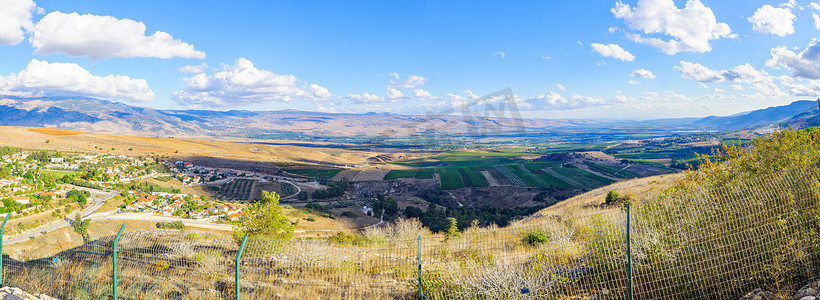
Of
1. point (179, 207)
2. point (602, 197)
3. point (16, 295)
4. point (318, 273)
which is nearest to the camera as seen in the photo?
point (16, 295)

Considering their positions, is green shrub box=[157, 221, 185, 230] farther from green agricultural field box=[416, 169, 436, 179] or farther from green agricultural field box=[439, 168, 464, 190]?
green agricultural field box=[416, 169, 436, 179]

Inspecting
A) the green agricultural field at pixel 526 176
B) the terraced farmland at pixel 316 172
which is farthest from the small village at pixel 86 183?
the green agricultural field at pixel 526 176

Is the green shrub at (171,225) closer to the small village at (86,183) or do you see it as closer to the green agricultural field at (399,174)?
the small village at (86,183)

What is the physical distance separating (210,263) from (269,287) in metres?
2.40

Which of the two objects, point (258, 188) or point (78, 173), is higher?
point (78, 173)

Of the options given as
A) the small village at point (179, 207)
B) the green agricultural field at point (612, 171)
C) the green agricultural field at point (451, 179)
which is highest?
the small village at point (179, 207)

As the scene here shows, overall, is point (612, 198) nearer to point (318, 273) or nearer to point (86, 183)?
point (318, 273)

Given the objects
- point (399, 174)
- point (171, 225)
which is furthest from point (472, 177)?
point (171, 225)

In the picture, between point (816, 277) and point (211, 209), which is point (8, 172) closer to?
point (211, 209)

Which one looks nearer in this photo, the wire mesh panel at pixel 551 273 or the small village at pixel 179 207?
the wire mesh panel at pixel 551 273

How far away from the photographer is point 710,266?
657 cm

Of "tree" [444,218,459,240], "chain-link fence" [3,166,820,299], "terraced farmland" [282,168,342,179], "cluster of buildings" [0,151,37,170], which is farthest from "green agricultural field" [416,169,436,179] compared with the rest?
"chain-link fence" [3,166,820,299]

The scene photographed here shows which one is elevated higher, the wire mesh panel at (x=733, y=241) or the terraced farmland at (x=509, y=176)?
the wire mesh panel at (x=733, y=241)

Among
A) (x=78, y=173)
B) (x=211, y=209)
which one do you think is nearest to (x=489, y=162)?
(x=211, y=209)
